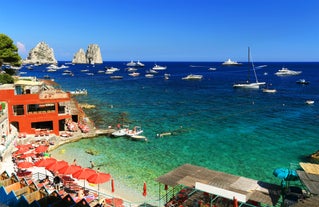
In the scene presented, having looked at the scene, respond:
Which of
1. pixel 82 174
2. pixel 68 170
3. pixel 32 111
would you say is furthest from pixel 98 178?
pixel 32 111

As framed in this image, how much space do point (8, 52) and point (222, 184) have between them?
157 ft

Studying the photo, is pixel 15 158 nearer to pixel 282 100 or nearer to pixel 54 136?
pixel 54 136

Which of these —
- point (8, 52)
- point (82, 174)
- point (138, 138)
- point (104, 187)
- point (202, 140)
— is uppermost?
point (8, 52)

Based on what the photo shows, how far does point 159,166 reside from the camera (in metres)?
30.1

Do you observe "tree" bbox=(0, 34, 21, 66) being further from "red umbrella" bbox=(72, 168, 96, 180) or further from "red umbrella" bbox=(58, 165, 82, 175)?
"red umbrella" bbox=(72, 168, 96, 180)

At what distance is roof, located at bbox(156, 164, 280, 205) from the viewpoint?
53.5 ft

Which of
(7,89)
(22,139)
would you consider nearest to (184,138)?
(22,139)

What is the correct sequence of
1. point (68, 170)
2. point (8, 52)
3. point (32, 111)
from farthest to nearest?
point (8, 52) → point (32, 111) → point (68, 170)

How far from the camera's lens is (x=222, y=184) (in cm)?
1798

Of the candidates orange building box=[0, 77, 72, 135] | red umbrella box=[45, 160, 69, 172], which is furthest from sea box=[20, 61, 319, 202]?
red umbrella box=[45, 160, 69, 172]

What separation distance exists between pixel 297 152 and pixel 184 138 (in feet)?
47.3

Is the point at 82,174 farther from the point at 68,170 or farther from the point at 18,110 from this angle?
the point at 18,110

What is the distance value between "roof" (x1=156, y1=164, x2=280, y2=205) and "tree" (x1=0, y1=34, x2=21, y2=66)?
44.3 meters

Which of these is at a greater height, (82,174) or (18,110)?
(18,110)
